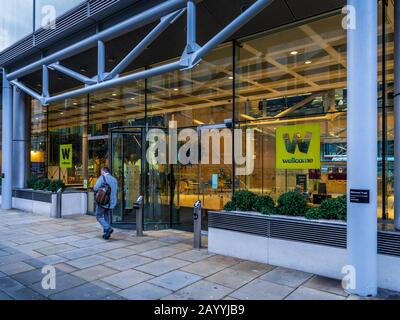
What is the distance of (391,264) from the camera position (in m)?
4.79

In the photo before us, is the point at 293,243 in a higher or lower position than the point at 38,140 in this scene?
lower

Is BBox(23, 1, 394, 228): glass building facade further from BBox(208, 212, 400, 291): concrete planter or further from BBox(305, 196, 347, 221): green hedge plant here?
BBox(208, 212, 400, 291): concrete planter

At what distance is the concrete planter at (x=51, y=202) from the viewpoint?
452 inches

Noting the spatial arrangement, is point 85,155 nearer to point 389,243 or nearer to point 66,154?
point 66,154

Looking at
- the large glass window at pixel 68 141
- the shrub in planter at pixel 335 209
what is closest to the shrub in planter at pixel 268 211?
the shrub in planter at pixel 335 209

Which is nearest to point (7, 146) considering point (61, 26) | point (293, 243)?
point (61, 26)

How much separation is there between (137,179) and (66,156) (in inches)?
201

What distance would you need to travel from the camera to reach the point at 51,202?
11.4m

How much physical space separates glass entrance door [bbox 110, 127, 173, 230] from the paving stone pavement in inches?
61.9

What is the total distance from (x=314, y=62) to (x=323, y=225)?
478cm

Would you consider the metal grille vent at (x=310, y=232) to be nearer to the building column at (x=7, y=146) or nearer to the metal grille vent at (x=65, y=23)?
the metal grille vent at (x=65, y=23)

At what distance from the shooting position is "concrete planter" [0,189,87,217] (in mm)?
11477
